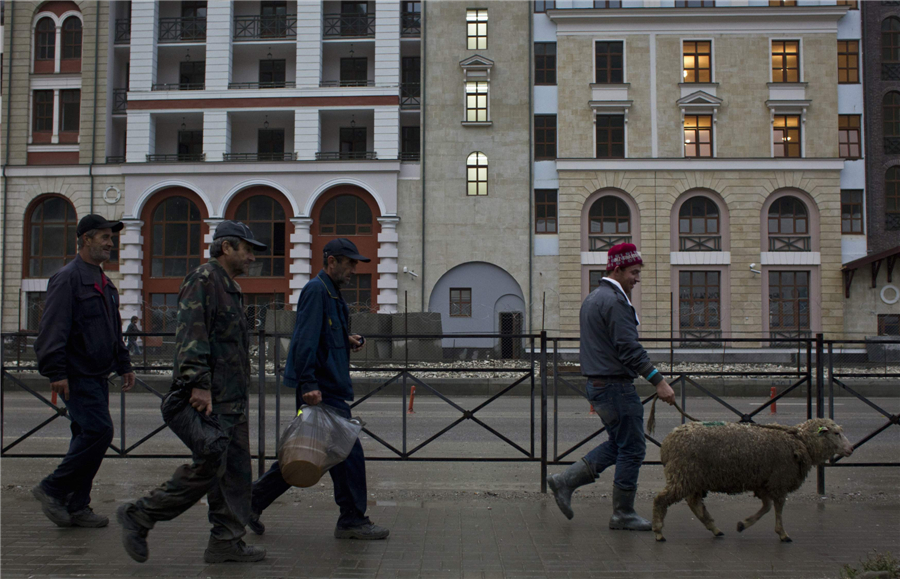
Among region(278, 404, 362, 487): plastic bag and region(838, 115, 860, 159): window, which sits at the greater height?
region(838, 115, 860, 159): window

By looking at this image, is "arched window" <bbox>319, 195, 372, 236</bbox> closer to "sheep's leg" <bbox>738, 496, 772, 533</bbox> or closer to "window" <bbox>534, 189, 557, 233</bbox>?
"window" <bbox>534, 189, 557, 233</bbox>

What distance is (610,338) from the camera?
565 centimetres

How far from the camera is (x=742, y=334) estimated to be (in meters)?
31.3

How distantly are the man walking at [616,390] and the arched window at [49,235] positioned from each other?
109ft

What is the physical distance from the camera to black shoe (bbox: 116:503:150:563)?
14.6ft

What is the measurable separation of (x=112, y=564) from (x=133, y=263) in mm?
30701

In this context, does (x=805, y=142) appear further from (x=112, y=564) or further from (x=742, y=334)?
(x=112, y=564)

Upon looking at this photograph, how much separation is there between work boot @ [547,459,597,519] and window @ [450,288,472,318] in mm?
26107

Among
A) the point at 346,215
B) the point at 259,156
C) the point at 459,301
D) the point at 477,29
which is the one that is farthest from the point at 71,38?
the point at 459,301

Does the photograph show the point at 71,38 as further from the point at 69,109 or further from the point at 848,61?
the point at 848,61

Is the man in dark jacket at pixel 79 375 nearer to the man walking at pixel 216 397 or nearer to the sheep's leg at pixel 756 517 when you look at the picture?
the man walking at pixel 216 397

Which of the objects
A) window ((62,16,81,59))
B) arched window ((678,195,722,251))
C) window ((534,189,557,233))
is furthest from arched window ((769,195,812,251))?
window ((62,16,81,59))

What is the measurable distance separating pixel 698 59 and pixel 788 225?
8241 millimetres

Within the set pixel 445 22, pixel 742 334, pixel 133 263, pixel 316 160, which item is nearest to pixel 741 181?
pixel 742 334
